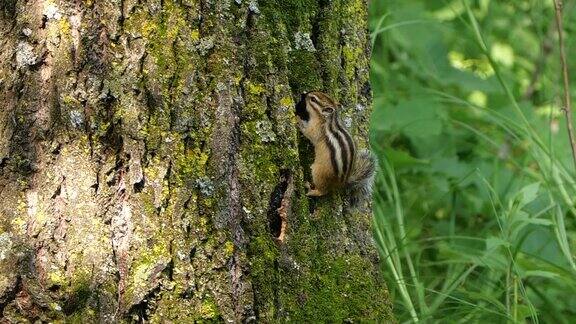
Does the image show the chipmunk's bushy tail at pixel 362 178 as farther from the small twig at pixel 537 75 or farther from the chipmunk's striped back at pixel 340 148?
the small twig at pixel 537 75

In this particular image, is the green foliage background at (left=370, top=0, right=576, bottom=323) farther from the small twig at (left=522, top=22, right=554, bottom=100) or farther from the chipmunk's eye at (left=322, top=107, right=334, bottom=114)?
the chipmunk's eye at (left=322, top=107, right=334, bottom=114)

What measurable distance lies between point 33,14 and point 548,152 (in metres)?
2.36

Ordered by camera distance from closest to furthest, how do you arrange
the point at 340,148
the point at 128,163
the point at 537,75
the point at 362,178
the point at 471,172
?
the point at 128,163
the point at 340,148
the point at 362,178
the point at 471,172
the point at 537,75

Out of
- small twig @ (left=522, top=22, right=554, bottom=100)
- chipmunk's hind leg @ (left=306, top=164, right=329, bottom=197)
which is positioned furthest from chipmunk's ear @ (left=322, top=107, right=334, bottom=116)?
small twig @ (left=522, top=22, right=554, bottom=100)

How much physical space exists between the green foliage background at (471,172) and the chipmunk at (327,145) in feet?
2.07

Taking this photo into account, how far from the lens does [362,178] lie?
9.98 feet

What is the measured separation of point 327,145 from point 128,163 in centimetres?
68

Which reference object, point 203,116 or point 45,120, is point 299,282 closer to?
point 203,116

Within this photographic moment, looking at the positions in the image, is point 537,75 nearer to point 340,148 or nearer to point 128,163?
point 340,148

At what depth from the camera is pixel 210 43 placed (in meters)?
2.64

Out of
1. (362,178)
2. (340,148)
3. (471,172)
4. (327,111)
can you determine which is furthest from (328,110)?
(471,172)

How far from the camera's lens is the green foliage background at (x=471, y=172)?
141 inches

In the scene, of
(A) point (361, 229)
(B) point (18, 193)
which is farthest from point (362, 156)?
(B) point (18, 193)

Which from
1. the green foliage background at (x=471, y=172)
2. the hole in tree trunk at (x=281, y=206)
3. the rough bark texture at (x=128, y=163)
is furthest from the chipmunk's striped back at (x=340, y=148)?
the green foliage background at (x=471, y=172)
